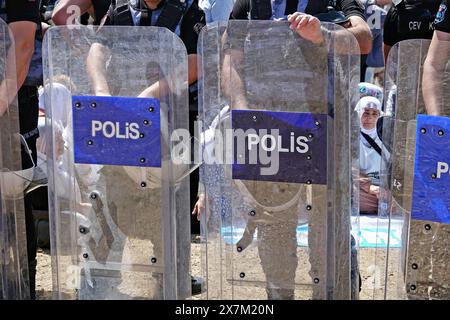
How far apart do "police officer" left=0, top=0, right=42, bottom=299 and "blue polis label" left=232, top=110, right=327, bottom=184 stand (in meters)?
0.98

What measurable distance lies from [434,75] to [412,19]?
1269 millimetres

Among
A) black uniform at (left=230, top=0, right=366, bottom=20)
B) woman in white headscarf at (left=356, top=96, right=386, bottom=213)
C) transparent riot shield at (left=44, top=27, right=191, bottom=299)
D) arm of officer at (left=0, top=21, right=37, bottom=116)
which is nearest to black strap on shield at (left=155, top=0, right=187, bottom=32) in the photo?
black uniform at (left=230, top=0, right=366, bottom=20)

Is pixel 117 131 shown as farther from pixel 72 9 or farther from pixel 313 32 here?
pixel 72 9

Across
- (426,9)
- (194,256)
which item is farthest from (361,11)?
(194,256)

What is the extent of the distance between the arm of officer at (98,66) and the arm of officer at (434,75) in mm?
1083

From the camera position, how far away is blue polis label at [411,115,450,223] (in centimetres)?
241

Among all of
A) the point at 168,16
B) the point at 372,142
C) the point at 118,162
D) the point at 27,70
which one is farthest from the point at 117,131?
the point at 372,142

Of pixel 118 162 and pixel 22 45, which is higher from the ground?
pixel 22 45

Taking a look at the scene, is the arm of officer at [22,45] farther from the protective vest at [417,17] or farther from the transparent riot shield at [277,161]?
the protective vest at [417,17]

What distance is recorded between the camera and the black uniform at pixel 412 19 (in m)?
3.52

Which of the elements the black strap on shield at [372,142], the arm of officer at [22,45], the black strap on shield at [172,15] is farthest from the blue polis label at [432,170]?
the black strap on shield at [372,142]

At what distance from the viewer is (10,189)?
8.97ft

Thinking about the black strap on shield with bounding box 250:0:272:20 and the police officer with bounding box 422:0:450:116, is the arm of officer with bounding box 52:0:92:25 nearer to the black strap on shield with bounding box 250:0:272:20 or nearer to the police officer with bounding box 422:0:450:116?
the black strap on shield with bounding box 250:0:272:20
